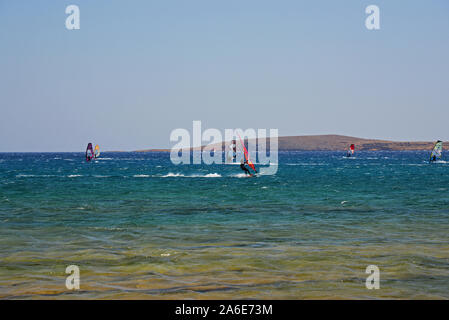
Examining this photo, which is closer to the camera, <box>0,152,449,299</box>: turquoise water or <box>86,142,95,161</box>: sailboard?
<box>0,152,449,299</box>: turquoise water

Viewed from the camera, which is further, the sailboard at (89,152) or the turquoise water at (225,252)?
the sailboard at (89,152)

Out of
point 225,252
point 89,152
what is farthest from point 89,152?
point 225,252

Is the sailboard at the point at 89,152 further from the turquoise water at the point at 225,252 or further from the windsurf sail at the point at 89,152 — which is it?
the turquoise water at the point at 225,252

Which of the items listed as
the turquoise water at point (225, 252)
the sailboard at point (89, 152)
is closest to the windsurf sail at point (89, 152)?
the sailboard at point (89, 152)

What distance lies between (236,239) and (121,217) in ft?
27.9

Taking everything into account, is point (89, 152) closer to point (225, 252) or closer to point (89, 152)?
point (89, 152)

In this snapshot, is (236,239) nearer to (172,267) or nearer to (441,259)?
(172,267)

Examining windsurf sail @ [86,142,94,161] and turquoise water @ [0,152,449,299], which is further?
windsurf sail @ [86,142,94,161]

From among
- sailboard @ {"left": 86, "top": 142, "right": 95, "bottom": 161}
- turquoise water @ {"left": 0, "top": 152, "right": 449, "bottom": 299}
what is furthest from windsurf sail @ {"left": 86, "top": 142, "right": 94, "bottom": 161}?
turquoise water @ {"left": 0, "top": 152, "right": 449, "bottom": 299}

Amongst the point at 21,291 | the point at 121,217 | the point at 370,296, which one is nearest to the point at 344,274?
the point at 370,296

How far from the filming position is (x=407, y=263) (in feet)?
43.0

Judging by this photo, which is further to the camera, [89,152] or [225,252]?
[89,152]

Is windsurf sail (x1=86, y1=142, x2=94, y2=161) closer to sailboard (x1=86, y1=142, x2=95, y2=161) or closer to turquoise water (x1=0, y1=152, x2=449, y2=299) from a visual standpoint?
sailboard (x1=86, y1=142, x2=95, y2=161)

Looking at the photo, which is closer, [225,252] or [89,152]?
[225,252]
